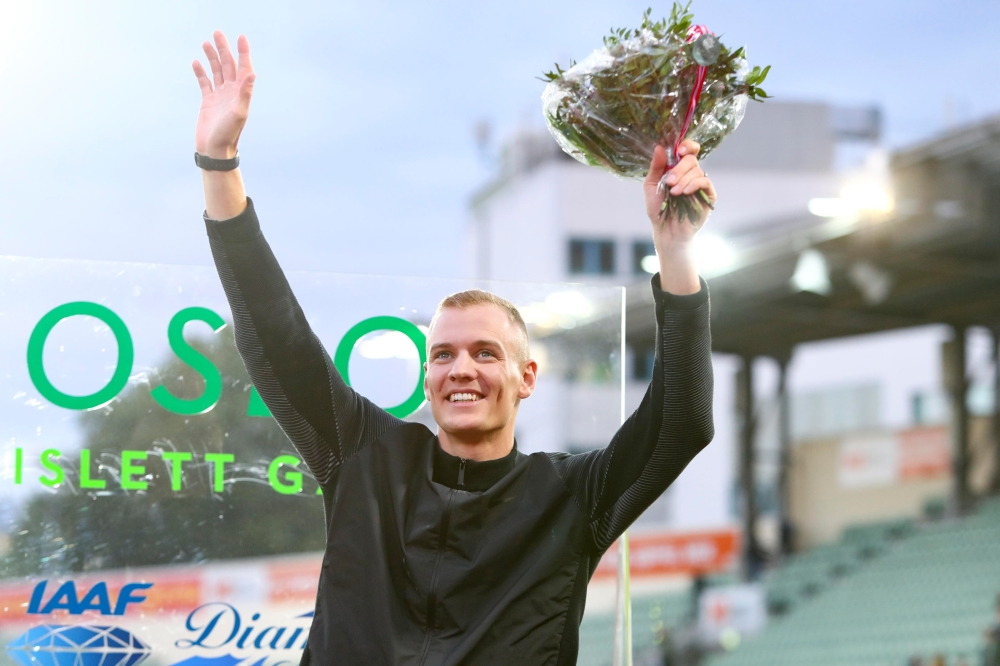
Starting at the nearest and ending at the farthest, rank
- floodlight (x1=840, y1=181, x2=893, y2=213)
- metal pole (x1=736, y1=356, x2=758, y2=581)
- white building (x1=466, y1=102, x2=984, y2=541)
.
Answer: floodlight (x1=840, y1=181, x2=893, y2=213), metal pole (x1=736, y1=356, x2=758, y2=581), white building (x1=466, y1=102, x2=984, y2=541)

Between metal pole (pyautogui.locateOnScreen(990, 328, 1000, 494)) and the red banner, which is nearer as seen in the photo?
metal pole (pyautogui.locateOnScreen(990, 328, 1000, 494))

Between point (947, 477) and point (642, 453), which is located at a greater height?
point (642, 453)

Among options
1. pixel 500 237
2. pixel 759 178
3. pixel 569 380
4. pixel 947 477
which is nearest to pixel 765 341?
pixel 947 477

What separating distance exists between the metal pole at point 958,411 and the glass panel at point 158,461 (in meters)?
13.7

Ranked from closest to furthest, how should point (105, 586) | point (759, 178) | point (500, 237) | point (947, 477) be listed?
point (105, 586)
point (947, 477)
point (759, 178)
point (500, 237)

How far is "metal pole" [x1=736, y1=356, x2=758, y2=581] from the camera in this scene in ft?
60.0

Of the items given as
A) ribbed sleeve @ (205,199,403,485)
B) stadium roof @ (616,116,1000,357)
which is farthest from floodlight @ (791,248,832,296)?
ribbed sleeve @ (205,199,403,485)

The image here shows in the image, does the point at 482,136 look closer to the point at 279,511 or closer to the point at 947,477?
the point at 947,477

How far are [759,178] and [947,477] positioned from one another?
8.45 metres

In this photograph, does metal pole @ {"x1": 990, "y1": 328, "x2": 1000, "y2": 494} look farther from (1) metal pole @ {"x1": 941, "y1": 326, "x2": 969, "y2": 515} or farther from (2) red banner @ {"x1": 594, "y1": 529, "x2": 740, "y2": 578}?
(2) red banner @ {"x1": 594, "y1": 529, "x2": 740, "y2": 578}

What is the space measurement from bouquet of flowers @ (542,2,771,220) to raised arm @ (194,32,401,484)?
0.55m

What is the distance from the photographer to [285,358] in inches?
75.3

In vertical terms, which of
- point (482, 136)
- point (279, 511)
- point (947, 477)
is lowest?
point (947, 477)

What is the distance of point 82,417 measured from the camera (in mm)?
2746
